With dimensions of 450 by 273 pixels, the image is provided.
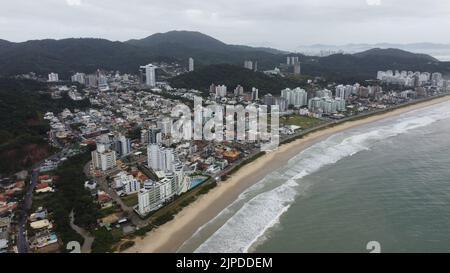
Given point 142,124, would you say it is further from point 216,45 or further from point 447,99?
point 216,45

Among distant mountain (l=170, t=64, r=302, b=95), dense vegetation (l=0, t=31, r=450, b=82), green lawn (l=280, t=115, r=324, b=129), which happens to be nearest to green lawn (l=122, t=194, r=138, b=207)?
green lawn (l=280, t=115, r=324, b=129)

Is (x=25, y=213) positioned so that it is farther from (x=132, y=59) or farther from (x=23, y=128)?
(x=132, y=59)

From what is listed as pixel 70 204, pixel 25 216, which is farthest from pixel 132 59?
pixel 25 216

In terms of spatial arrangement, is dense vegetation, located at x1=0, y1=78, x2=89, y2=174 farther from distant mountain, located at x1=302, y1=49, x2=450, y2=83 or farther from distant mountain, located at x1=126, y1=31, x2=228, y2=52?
distant mountain, located at x1=126, y1=31, x2=228, y2=52

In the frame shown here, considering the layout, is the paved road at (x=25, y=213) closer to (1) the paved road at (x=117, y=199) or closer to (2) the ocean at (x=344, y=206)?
(1) the paved road at (x=117, y=199)

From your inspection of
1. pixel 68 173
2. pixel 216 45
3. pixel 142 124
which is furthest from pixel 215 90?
pixel 216 45

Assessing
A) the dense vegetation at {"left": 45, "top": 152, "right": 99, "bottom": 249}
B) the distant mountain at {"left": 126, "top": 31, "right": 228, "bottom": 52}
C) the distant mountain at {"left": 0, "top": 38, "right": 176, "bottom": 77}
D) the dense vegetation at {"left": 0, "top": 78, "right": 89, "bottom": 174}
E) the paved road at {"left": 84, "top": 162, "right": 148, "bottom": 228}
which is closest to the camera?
the dense vegetation at {"left": 45, "top": 152, "right": 99, "bottom": 249}
